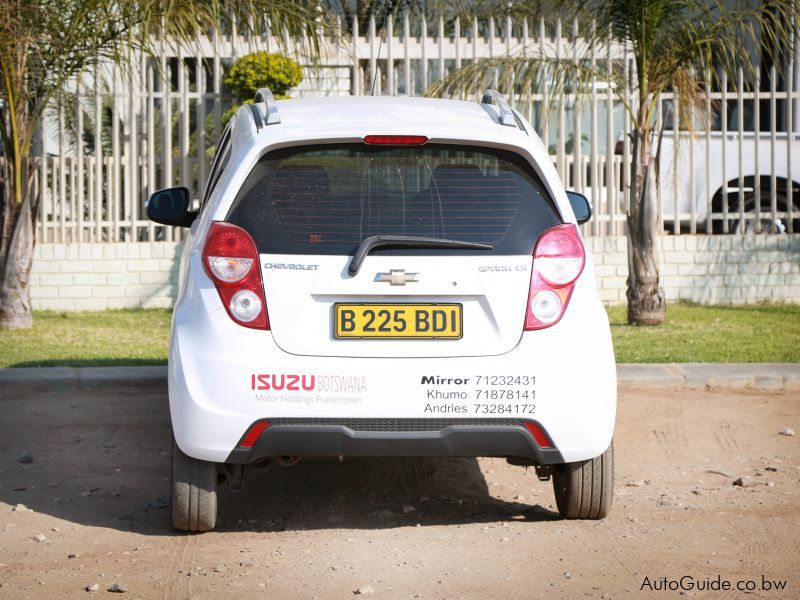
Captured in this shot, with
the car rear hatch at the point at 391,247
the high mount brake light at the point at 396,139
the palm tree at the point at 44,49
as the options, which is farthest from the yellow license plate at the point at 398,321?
the palm tree at the point at 44,49

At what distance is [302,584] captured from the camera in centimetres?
390

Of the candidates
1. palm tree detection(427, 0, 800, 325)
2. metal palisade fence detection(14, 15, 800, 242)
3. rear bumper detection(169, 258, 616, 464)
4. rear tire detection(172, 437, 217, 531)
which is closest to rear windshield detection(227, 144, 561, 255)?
rear bumper detection(169, 258, 616, 464)

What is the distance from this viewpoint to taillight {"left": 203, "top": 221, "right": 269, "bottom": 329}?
421 centimetres

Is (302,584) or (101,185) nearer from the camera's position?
(302,584)

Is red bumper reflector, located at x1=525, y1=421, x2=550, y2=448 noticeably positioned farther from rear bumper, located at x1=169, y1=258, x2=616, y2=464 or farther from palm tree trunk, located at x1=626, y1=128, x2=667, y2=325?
palm tree trunk, located at x1=626, y1=128, x2=667, y2=325

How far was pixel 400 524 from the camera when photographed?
15.5ft

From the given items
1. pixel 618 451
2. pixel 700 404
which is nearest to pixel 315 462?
pixel 618 451

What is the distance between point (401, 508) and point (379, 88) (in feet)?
29.1

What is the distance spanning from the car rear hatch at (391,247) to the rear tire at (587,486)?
0.66m

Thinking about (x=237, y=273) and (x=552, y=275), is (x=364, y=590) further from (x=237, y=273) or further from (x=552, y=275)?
(x=552, y=275)

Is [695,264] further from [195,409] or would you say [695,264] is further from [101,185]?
[195,409]

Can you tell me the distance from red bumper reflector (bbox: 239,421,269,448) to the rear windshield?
0.62 m

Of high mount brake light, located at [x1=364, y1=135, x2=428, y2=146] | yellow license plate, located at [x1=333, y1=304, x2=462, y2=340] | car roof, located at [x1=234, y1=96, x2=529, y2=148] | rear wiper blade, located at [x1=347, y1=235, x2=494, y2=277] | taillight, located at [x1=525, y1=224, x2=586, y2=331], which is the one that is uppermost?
car roof, located at [x1=234, y1=96, x2=529, y2=148]

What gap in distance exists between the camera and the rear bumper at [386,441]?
4199 mm
